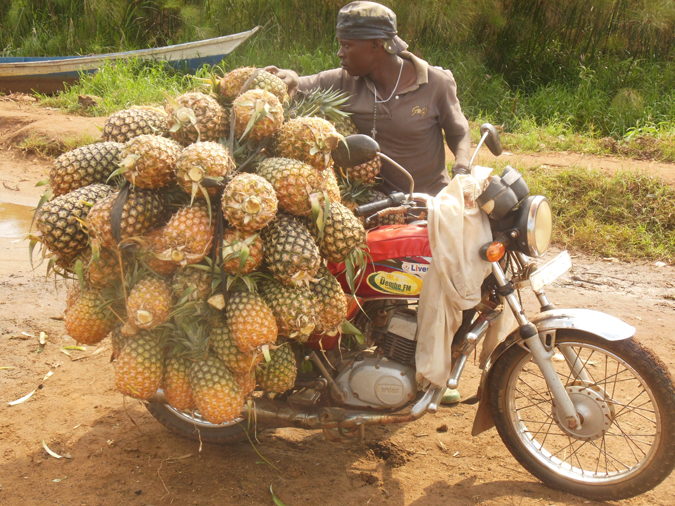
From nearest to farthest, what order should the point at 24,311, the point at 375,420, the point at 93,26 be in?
the point at 375,420
the point at 24,311
the point at 93,26

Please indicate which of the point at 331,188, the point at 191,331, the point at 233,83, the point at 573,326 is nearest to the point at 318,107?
the point at 233,83

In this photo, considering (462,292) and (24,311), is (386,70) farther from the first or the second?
(24,311)

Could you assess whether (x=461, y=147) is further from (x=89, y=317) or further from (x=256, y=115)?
(x=89, y=317)

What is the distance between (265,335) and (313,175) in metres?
0.66

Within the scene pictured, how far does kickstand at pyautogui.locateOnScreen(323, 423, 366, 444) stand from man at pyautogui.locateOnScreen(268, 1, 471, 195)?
1435 millimetres

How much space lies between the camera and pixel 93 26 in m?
11.1

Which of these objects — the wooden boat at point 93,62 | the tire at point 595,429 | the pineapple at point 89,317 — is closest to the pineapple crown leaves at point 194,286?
the pineapple at point 89,317

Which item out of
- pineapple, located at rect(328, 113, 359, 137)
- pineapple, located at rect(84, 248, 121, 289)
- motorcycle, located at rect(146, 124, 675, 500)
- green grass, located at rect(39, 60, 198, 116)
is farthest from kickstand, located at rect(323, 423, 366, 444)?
green grass, located at rect(39, 60, 198, 116)

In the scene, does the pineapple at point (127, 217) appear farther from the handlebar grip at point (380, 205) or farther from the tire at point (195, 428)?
the tire at point (195, 428)

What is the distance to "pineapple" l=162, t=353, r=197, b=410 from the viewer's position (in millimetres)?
2479

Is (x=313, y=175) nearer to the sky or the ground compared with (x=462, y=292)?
nearer to the sky

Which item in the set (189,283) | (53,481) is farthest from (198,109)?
(53,481)

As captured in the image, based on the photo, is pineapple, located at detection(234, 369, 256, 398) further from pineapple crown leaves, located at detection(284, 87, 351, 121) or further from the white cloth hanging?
pineapple crown leaves, located at detection(284, 87, 351, 121)

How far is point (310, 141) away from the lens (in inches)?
99.7
